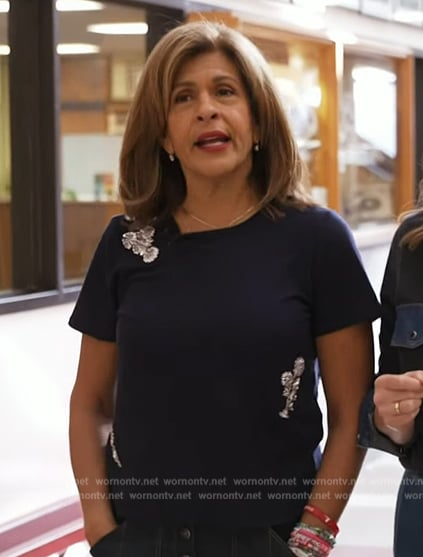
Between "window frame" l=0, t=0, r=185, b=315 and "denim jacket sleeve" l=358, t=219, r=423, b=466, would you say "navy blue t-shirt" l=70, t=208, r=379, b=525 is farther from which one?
"window frame" l=0, t=0, r=185, b=315

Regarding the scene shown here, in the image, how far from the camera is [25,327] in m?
4.54

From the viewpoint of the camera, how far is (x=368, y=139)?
8.39 meters

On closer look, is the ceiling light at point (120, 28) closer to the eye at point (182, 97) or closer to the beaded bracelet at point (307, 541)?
the eye at point (182, 97)

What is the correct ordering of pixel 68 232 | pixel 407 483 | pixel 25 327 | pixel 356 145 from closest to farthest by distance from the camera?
pixel 407 483
pixel 25 327
pixel 68 232
pixel 356 145

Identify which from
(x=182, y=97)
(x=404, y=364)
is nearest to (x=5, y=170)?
(x=182, y=97)

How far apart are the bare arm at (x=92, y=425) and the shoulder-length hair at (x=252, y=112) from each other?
259 mm

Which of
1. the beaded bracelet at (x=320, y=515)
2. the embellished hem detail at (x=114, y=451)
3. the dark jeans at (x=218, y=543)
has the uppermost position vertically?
the embellished hem detail at (x=114, y=451)

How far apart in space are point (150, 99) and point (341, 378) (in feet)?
1.85

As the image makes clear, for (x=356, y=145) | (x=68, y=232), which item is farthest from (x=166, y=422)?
(x=356, y=145)

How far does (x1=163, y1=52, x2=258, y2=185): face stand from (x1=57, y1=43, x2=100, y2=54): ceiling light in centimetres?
297

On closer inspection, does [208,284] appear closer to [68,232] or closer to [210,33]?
[210,33]

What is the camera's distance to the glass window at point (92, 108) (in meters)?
5.02

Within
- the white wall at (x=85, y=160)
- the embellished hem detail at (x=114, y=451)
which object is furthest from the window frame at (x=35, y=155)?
the embellished hem detail at (x=114, y=451)

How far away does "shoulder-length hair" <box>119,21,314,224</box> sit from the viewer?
1.90 m
